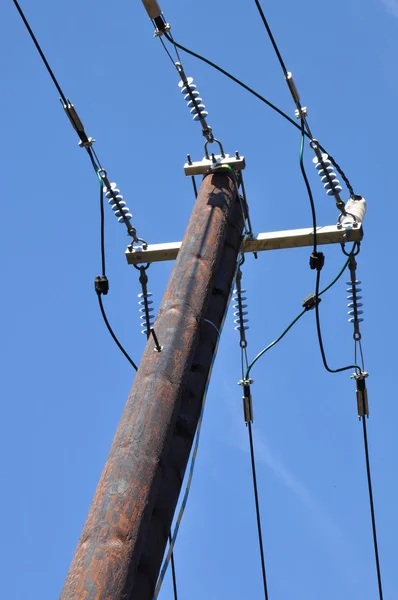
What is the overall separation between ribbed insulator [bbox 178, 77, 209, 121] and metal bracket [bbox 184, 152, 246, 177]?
0.31 m

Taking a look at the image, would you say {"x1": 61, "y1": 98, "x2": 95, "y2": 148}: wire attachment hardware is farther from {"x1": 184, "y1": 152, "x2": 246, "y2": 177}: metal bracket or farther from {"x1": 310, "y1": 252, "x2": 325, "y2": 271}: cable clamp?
{"x1": 310, "y1": 252, "x2": 325, "y2": 271}: cable clamp

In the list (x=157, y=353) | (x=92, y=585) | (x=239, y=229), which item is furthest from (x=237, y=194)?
(x=92, y=585)

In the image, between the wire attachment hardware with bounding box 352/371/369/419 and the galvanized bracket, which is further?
the wire attachment hardware with bounding box 352/371/369/419

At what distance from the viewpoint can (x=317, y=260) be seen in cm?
778

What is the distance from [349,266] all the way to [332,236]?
502mm

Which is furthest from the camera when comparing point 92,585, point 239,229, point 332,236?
point 332,236

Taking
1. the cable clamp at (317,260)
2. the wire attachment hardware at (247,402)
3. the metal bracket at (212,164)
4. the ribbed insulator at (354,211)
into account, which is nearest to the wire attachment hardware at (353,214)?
the ribbed insulator at (354,211)

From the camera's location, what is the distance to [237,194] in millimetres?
7410

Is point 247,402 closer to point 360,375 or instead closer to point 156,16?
point 360,375

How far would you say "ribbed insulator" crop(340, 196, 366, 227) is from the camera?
26.2ft

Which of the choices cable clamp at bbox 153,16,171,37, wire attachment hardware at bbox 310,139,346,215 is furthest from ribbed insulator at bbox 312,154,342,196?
cable clamp at bbox 153,16,171,37

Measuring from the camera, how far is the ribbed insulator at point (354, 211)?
798cm

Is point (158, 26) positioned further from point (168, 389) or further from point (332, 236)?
point (168, 389)

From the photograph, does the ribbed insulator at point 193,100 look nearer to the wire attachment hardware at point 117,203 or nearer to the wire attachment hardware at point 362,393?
the wire attachment hardware at point 117,203
